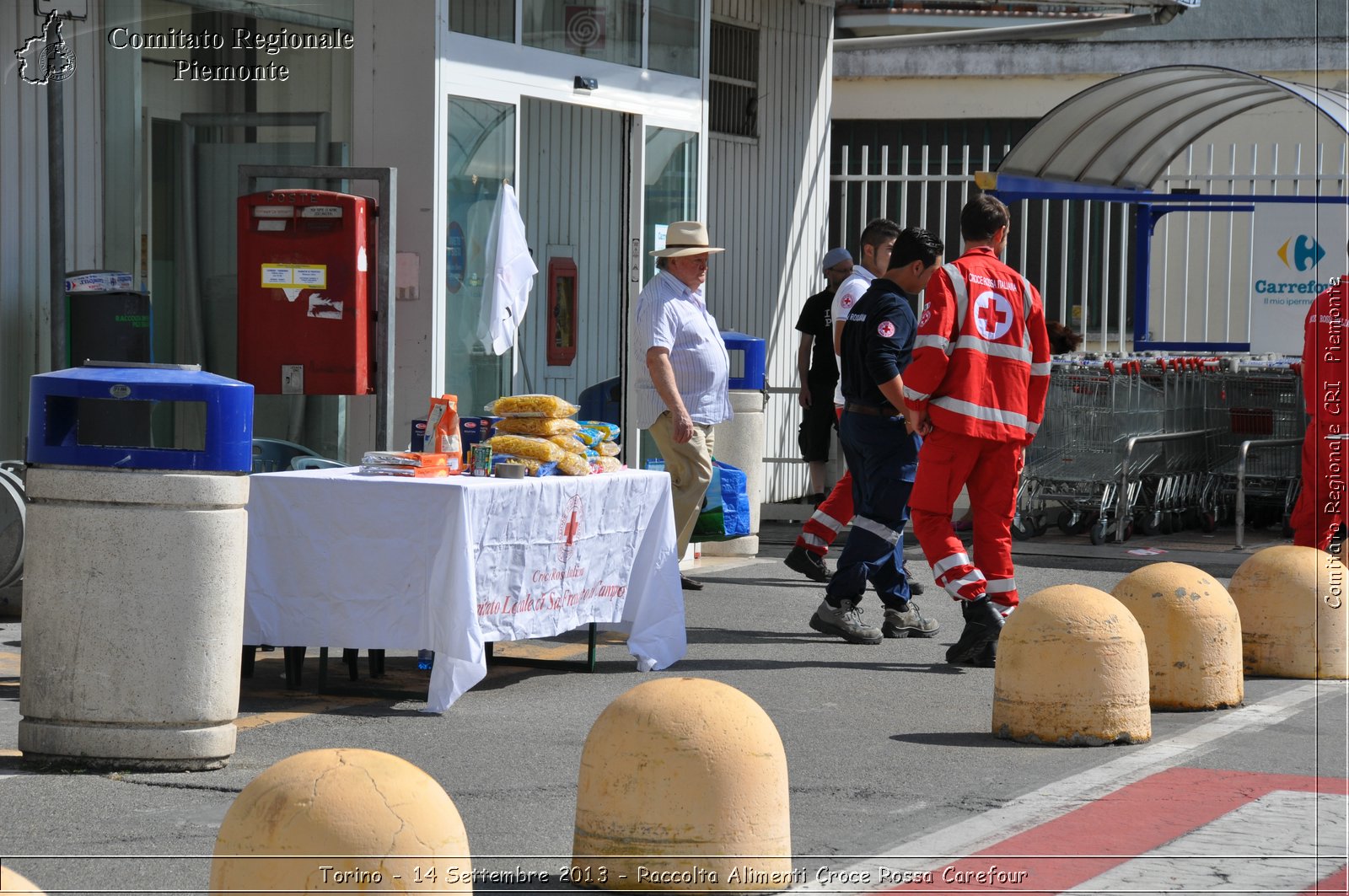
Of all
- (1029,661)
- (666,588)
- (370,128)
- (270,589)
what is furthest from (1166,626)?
(370,128)

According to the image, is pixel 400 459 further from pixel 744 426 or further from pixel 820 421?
pixel 820 421

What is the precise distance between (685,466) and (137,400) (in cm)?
404

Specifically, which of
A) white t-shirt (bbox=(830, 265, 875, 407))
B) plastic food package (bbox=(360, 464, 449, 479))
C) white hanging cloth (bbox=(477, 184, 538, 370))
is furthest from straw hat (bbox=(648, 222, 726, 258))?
plastic food package (bbox=(360, 464, 449, 479))

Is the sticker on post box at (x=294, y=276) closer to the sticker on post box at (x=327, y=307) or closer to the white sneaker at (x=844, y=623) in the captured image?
the sticker on post box at (x=327, y=307)

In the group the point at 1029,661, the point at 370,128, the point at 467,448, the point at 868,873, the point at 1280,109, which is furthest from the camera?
the point at 1280,109

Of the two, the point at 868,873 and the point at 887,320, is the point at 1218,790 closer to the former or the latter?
the point at 868,873

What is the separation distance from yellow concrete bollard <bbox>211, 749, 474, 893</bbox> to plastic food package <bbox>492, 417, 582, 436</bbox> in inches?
150

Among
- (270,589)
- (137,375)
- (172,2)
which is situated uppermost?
(172,2)

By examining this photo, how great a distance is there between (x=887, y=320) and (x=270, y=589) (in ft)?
10.6

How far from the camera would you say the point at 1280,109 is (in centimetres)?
1802

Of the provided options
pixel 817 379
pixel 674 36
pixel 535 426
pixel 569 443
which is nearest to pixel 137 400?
pixel 535 426

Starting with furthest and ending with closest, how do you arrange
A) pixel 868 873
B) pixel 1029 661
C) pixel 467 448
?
pixel 467 448 → pixel 1029 661 → pixel 868 873

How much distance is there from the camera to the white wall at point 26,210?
31.0ft

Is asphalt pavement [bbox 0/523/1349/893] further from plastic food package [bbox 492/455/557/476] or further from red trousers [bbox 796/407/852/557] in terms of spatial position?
red trousers [bbox 796/407/852/557]
